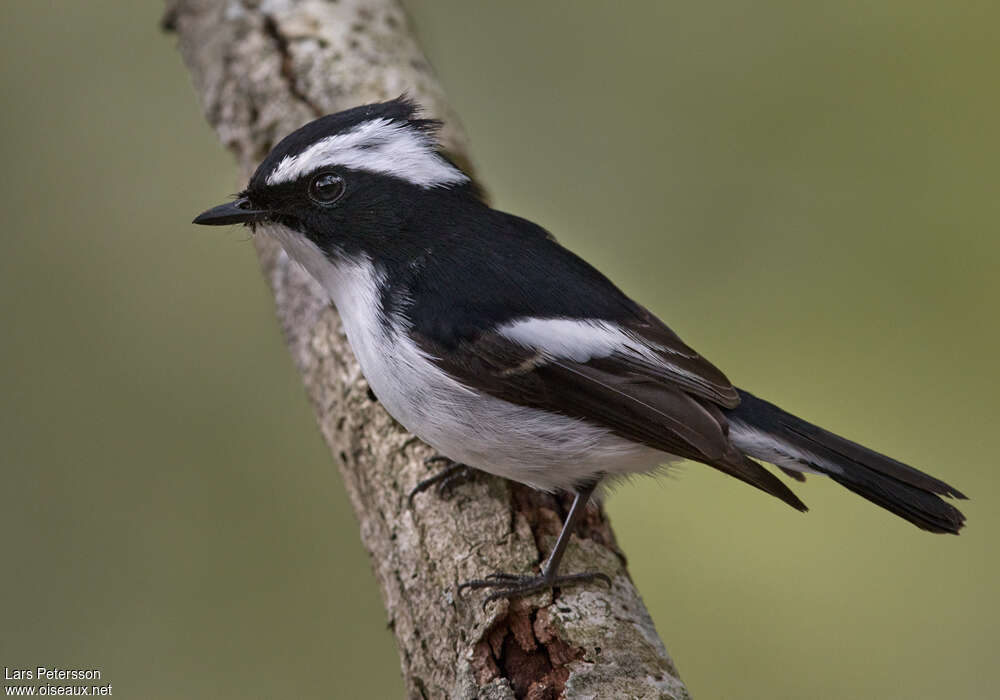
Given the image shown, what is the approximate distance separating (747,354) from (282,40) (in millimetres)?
2599

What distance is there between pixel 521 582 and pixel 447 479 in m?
0.44

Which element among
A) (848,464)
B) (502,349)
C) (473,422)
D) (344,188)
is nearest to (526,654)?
(473,422)

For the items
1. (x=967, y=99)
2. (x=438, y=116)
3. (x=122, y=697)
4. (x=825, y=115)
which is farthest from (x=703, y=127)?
(x=122, y=697)

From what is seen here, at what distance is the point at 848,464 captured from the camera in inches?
106

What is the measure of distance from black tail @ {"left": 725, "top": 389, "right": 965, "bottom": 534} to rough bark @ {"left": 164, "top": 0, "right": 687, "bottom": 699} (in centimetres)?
52

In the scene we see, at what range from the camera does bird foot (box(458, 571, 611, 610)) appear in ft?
8.39

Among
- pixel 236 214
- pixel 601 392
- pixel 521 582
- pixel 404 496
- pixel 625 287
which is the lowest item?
pixel 521 582

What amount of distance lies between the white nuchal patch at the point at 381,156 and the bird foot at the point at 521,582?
110 cm

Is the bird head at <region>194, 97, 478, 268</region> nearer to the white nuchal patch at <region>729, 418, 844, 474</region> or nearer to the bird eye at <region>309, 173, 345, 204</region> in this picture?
the bird eye at <region>309, 173, 345, 204</region>

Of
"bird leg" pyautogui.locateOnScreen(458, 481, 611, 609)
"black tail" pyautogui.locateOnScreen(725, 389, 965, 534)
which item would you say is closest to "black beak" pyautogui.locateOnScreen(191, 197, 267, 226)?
"bird leg" pyautogui.locateOnScreen(458, 481, 611, 609)

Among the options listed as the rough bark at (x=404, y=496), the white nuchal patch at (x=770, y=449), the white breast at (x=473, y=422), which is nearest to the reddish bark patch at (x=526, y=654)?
the rough bark at (x=404, y=496)

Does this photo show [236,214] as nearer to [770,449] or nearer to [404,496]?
→ [404,496]

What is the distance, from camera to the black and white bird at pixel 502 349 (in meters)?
2.62

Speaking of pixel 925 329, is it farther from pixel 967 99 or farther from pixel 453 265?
pixel 453 265
